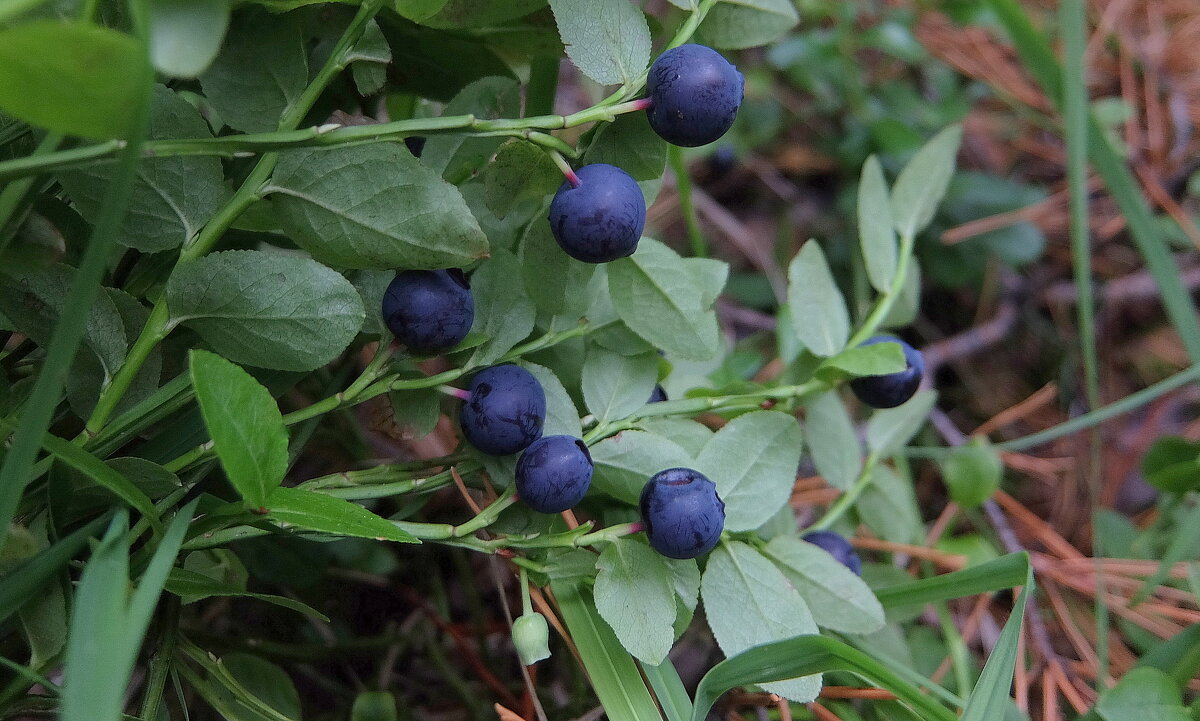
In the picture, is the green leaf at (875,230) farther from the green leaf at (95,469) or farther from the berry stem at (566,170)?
the green leaf at (95,469)

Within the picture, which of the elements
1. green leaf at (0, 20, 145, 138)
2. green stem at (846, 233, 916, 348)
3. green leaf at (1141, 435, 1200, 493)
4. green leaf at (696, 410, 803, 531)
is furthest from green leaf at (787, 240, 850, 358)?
green leaf at (0, 20, 145, 138)

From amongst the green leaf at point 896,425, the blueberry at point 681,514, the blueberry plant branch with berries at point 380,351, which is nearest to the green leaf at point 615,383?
the blueberry plant branch with berries at point 380,351

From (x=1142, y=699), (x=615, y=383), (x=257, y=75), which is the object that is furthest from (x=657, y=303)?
(x=1142, y=699)

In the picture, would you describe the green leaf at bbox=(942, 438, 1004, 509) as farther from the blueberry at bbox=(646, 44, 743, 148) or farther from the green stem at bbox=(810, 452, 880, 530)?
the blueberry at bbox=(646, 44, 743, 148)

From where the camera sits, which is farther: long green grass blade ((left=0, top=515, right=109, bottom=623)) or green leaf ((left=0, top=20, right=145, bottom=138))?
long green grass blade ((left=0, top=515, right=109, bottom=623))

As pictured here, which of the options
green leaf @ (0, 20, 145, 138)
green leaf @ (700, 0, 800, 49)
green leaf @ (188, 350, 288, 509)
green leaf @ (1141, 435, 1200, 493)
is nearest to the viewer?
green leaf @ (0, 20, 145, 138)

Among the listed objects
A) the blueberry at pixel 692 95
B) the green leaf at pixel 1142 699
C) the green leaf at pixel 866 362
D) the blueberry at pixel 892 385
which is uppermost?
the blueberry at pixel 692 95

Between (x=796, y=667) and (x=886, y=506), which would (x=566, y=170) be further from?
(x=886, y=506)
